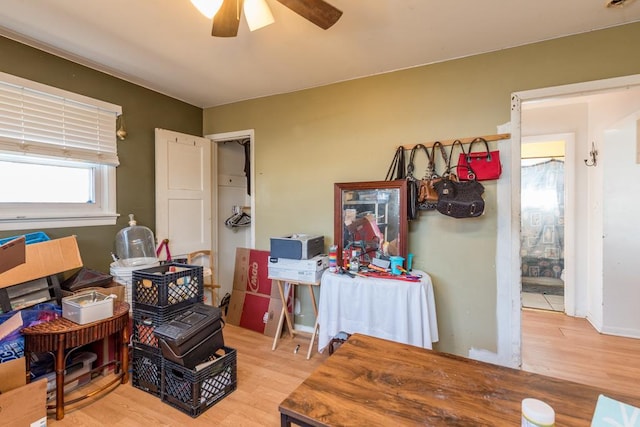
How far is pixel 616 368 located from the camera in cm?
238

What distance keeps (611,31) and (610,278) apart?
91.4 inches

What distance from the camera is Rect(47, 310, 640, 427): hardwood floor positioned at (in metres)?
1.80

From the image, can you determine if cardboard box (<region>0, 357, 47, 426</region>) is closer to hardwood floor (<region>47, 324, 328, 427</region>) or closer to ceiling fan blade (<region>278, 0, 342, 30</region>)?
hardwood floor (<region>47, 324, 328, 427</region>)

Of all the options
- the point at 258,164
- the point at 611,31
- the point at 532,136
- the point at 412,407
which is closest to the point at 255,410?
the point at 412,407

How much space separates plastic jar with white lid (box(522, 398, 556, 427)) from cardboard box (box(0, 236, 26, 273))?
90.7 inches

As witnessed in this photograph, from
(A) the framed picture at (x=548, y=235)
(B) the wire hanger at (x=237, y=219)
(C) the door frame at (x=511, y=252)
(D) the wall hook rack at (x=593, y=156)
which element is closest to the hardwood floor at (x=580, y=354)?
(C) the door frame at (x=511, y=252)

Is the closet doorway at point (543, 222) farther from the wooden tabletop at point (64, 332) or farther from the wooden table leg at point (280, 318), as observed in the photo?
the wooden tabletop at point (64, 332)

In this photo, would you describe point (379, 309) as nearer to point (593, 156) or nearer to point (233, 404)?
point (233, 404)

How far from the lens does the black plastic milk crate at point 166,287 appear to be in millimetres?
2025

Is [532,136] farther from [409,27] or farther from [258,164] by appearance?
[258,164]

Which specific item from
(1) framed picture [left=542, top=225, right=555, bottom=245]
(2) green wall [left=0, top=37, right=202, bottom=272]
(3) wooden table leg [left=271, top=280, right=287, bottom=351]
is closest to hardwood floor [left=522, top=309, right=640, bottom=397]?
(1) framed picture [left=542, top=225, right=555, bottom=245]

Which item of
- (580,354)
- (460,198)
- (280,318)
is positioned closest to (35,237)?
(280,318)

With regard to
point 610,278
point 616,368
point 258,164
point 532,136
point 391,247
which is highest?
point 532,136

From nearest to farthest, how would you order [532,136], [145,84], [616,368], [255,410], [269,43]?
[255,410] → [269,43] → [616,368] → [145,84] → [532,136]
